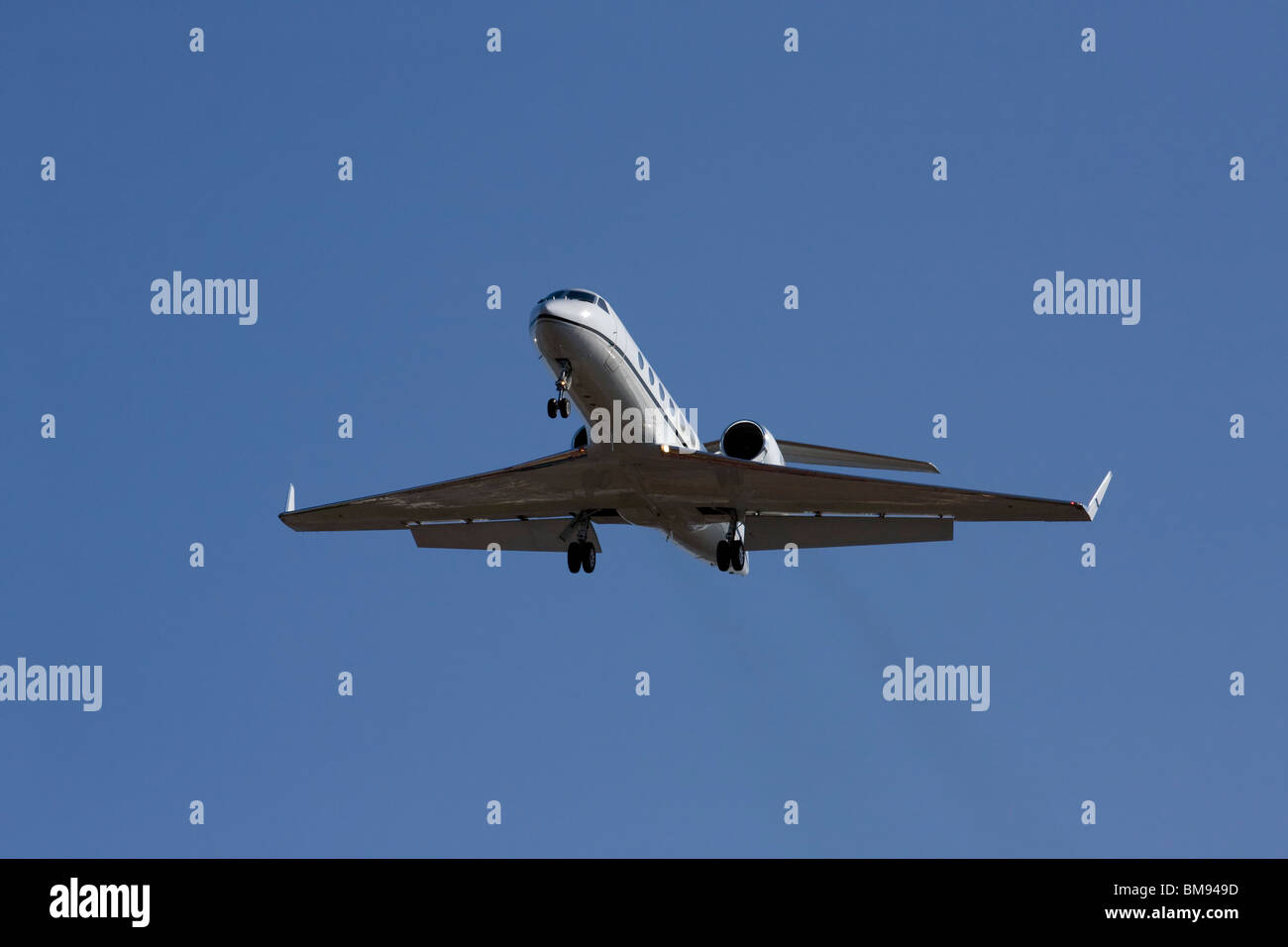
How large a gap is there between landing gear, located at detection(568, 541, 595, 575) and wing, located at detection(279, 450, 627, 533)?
0.56 metres

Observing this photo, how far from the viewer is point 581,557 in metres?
27.2

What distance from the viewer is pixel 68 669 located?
2994 centimetres

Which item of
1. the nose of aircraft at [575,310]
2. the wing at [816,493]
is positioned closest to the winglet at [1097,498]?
the wing at [816,493]

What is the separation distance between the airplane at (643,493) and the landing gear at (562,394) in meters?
0.02

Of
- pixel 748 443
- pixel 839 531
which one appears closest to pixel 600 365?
pixel 748 443

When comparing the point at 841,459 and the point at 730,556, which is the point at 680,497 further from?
the point at 841,459

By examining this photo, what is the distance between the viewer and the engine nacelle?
87.6 feet

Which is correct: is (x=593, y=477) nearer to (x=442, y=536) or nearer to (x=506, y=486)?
(x=506, y=486)

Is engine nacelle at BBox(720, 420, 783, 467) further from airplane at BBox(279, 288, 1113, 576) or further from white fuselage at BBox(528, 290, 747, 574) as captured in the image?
white fuselage at BBox(528, 290, 747, 574)

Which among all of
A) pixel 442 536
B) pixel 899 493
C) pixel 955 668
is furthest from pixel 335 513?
pixel 955 668

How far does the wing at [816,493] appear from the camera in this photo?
24.4 m

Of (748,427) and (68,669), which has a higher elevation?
(748,427)

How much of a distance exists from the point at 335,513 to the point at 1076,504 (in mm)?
12617
